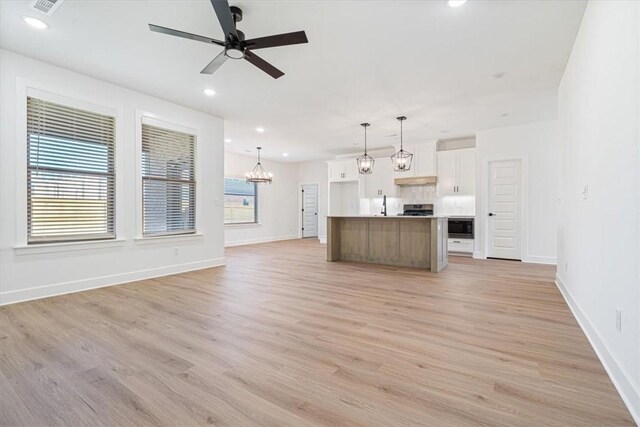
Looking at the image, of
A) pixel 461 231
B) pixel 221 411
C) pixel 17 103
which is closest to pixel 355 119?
pixel 461 231

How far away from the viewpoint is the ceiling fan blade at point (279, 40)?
2516 millimetres

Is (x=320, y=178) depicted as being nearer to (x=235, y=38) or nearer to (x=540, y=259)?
(x=540, y=259)

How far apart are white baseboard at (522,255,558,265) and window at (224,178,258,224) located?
7554 mm

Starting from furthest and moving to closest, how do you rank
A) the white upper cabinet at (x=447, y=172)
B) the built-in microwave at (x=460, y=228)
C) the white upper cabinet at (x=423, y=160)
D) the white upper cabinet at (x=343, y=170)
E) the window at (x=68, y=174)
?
the white upper cabinet at (x=343, y=170) < the white upper cabinet at (x=423, y=160) < the white upper cabinet at (x=447, y=172) < the built-in microwave at (x=460, y=228) < the window at (x=68, y=174)

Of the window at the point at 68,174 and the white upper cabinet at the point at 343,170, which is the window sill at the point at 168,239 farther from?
the white upper cabinet at the point at 343,170

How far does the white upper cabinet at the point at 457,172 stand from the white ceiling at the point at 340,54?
4.71ft

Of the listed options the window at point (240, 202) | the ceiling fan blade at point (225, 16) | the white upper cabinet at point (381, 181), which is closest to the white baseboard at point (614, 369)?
the ceiling fan blade at point (225, 16)

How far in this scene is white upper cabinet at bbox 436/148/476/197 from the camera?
696cm

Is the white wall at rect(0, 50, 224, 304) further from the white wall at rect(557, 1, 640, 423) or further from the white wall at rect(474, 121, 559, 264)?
the white wall at rect(474, 121, 559, 264)

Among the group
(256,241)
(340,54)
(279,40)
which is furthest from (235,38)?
(256,241)

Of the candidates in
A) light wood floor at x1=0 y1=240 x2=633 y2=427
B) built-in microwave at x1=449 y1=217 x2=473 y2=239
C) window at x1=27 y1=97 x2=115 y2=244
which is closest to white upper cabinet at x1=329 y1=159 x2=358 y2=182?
built-in microwave at x1=449 y1=217 x2=473 y2=239

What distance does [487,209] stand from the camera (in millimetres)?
6500

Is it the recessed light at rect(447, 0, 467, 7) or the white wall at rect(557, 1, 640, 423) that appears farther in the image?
the recessed light at rect(447, 0, 467, 7)

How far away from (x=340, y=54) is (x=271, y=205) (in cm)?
751
